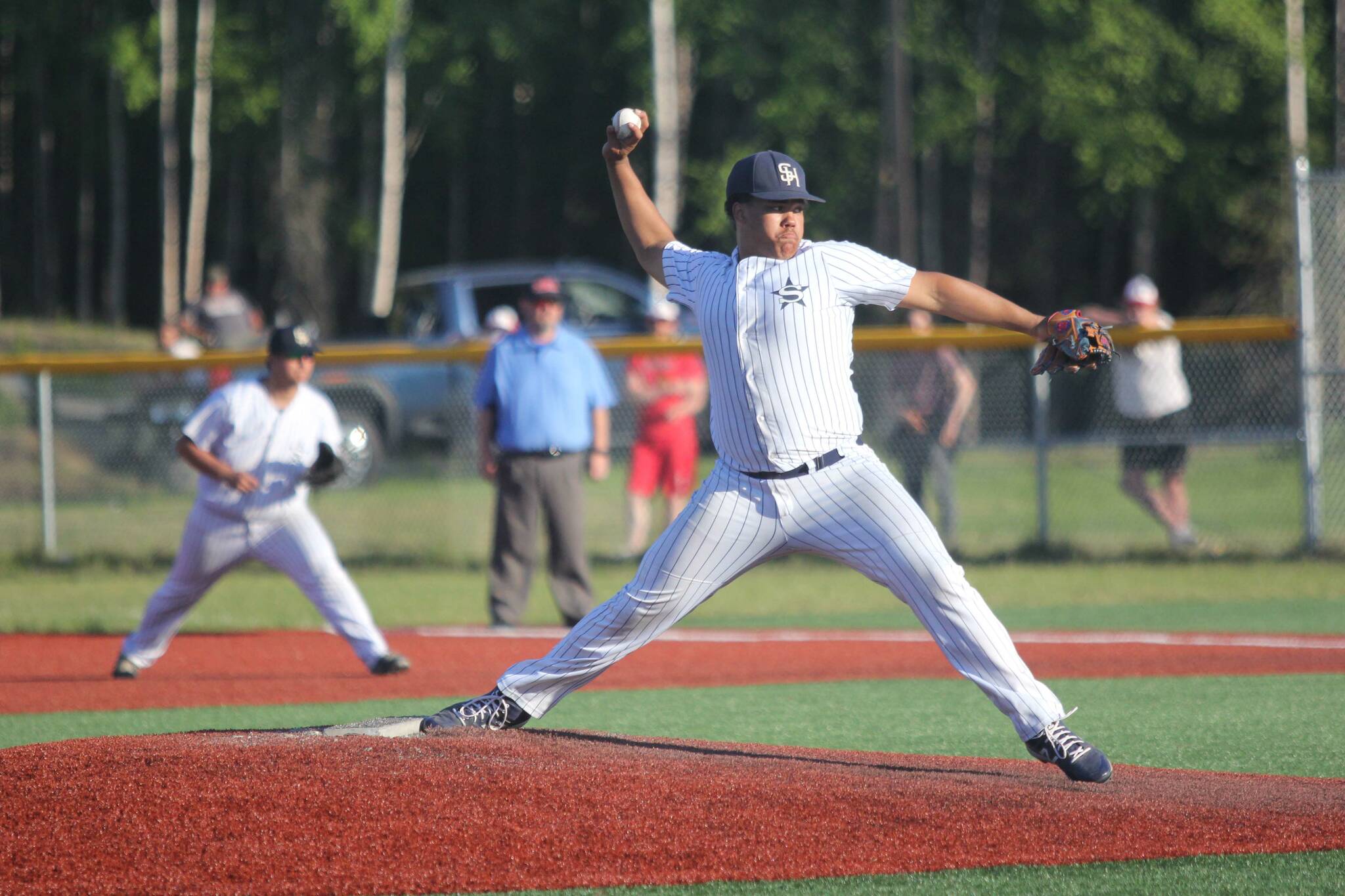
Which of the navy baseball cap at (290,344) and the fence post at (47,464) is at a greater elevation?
the navy baseball cap at (290,344)

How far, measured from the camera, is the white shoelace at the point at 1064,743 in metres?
4.89

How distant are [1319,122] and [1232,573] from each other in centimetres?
2278

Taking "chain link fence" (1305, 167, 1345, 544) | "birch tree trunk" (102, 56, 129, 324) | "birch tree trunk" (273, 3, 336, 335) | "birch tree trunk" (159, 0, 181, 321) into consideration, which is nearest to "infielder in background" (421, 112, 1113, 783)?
"chain link fence" (1305, 167, 1345, 544)

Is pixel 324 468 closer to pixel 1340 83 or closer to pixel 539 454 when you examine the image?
pixel 539 454

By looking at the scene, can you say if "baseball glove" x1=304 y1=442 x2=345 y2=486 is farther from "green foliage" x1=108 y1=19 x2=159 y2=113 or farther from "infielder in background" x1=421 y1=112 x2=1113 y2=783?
"green foliage" x1=108 y1=19 x2=159 y2=113

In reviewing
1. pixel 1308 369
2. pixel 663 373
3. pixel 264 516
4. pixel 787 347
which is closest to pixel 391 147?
pixel 663 373

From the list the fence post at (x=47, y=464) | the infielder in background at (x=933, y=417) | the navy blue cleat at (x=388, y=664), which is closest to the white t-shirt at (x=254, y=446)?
the navy blue cleat at (x=388, y=664)

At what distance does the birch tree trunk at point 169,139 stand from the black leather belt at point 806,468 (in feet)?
92.7

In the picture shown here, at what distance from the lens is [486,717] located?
A: 17.8 feet

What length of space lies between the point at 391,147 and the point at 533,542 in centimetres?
2322

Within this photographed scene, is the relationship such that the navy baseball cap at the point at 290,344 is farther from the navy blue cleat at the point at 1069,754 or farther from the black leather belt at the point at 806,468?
the navy blue cleat at the point at 1069,754

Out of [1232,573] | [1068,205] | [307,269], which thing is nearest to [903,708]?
[1232,573]

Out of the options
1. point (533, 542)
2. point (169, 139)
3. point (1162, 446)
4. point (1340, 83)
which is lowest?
point (533, 542)

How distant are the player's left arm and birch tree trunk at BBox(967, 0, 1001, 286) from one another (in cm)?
2603
